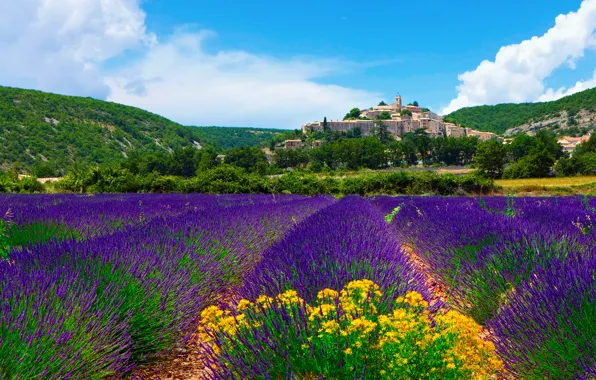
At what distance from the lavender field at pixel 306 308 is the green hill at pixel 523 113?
460ft

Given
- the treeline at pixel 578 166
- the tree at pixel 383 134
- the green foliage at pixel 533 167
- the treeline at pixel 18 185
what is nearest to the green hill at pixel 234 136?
Answer: the tree at pixel 383 134

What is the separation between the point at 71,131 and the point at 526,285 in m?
97.4

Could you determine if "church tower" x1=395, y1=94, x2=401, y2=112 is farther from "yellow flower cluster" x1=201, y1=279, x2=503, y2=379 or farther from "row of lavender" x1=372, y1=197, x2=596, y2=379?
"yellow flower cluster" x1=201, y1=279, x2=503, y2=379

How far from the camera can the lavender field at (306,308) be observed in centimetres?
170

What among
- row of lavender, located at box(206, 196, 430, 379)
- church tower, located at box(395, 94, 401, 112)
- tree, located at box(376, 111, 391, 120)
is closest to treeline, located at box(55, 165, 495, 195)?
row of lavender, located at box(206, 196, 430, 379)

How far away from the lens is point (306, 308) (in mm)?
2182

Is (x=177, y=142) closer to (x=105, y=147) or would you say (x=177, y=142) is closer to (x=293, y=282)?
(x=105, y=147)

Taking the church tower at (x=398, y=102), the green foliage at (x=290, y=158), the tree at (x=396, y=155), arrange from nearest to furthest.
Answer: the green foliage at (x=290, y=158) → the tree at (x=396, y=155) → the church tower at (x=398, y=102)

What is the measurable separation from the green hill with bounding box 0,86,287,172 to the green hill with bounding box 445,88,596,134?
329 ft

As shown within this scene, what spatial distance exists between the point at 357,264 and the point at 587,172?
52.0 meters

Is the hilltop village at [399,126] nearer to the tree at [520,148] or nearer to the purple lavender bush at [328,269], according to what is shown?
the tree at [520,148]

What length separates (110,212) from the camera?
792cm

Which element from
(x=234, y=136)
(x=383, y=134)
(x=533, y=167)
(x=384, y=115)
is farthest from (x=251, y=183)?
(x=234, y=136)

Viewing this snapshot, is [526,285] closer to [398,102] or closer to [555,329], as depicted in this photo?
[555,329]
